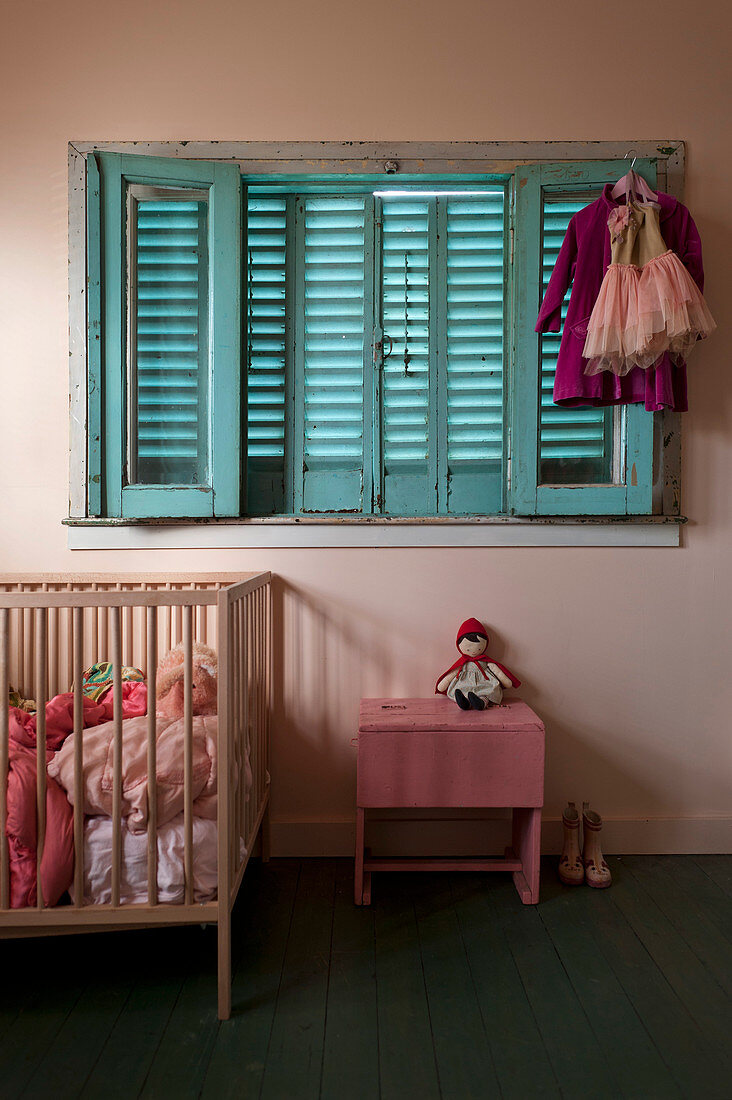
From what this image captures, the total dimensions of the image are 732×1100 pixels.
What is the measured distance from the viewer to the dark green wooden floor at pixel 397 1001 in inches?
50.9

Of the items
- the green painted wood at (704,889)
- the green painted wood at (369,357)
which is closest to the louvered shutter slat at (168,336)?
the green painted wood at (369,357)

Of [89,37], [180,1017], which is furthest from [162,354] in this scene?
[180,1017]

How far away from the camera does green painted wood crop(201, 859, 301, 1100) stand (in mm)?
1301

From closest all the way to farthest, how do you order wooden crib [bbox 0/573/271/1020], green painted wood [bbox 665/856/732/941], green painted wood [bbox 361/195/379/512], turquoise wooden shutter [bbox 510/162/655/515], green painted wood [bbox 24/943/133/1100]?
green painted wood [bbox 24/943/133/1100] < wooden crib [bbox 0/573/271/1020] < green painted wood [bbox 665/856/732/941] < turquoise wooden shutter [bbox 510/162/655/515] < green painted wood [bbox 361/195/379/512]

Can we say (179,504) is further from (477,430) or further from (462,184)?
(462,184)

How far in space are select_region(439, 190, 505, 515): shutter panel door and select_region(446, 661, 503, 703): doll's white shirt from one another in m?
0.65

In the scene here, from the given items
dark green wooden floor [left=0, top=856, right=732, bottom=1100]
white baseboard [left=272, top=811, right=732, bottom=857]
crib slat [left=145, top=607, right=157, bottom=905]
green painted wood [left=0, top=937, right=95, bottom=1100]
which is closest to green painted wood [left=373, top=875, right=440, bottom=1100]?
dark green wooden floor [left=0, top=856, right=732, bottom=1100]

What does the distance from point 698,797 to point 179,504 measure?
6.10 ft

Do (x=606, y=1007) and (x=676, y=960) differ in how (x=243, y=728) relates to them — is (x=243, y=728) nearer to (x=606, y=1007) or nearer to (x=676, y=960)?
(x=606, y=1007)

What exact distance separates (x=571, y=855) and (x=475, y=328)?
5.32 feet

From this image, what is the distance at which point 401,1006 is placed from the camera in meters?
1.49

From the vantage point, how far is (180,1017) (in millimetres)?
1455

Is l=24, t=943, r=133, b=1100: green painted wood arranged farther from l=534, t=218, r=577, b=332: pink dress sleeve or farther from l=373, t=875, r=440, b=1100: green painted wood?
l=534, t=218, r=577, b=332: pink dress sleeve

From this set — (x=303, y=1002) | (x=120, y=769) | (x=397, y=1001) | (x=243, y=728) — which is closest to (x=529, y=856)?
(x=397, y=1001)
